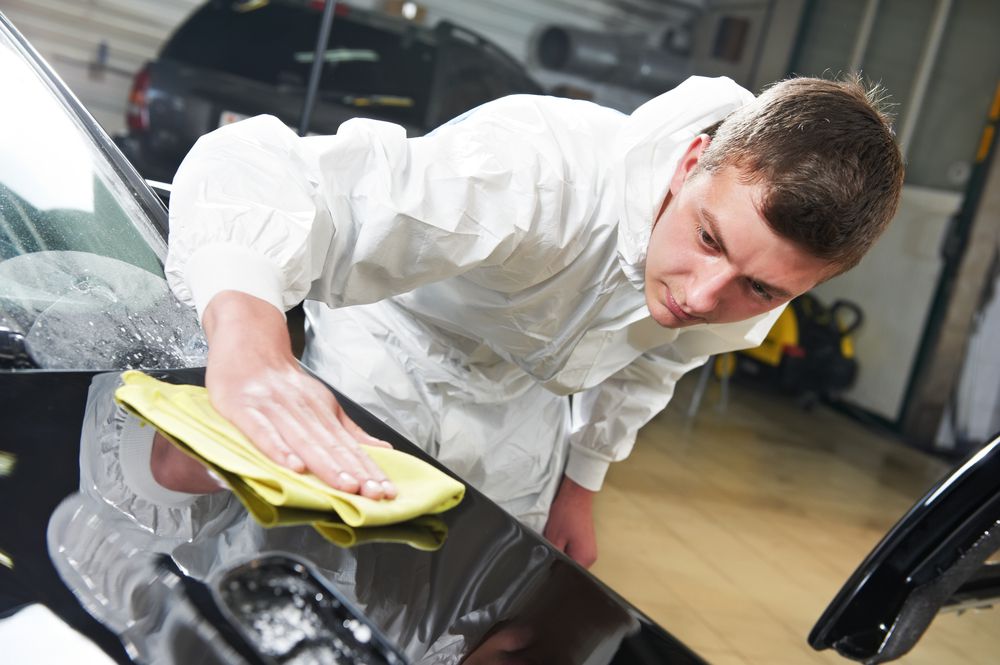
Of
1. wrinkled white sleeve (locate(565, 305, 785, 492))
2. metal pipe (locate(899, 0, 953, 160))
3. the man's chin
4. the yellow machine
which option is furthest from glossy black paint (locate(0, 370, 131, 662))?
metal pipe (locate(899, 0, 953, 160))

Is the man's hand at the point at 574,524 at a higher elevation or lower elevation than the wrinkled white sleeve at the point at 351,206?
lower

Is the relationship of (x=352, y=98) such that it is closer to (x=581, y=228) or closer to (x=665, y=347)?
(x=665, y=347)

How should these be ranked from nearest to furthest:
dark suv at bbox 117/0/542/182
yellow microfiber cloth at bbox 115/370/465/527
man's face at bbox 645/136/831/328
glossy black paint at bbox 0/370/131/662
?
1. glossy black paint at bbox 0/370/131/662
2. yellow microfiber cloth at bbox 115/370/465/527
3. man's face at bbox 645/136/831/328
4. dark suv at bbox 117/0/542/182

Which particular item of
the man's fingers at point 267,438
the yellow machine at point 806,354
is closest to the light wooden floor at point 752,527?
the yellow machine at point 806,354

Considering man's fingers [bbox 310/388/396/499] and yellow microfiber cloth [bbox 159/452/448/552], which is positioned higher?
man's fingers [bbox 310/388/396/499]

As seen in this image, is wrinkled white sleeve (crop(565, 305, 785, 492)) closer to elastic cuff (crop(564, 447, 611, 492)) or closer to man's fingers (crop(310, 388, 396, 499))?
elastic cuff (crop(564, 447, 611, 492))

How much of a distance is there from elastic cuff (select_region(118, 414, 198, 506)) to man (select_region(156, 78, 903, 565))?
3.0 inches

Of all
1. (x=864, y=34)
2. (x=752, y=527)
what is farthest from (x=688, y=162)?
(x=864, y=34)

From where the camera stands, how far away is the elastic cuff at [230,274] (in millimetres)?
907

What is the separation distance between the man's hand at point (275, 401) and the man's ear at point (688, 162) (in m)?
0.58

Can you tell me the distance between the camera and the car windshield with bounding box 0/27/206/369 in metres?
1.01

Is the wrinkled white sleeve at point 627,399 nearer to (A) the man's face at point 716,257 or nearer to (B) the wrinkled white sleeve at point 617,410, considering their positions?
(B) the wrinkled white sleeve at point 617,410

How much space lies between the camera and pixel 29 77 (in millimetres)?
1203

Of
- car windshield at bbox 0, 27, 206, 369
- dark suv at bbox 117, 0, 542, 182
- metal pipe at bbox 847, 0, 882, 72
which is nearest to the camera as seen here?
car windshield at bbox 0, 27, 206, 369
